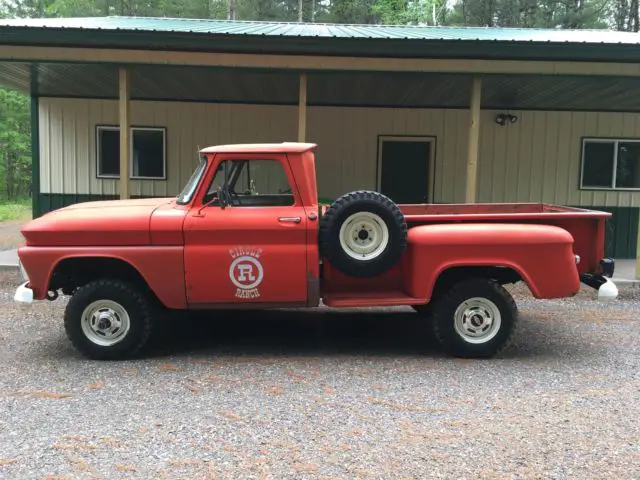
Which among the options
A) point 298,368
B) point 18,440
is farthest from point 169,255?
point 18,440

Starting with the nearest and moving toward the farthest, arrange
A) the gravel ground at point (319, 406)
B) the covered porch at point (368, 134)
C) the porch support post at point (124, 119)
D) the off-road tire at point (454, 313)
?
the gravel ground at point (319, 406), the off-road tire at point (454, 313), the porch support post at point (124, 119), the covered porch at point (368, 134)

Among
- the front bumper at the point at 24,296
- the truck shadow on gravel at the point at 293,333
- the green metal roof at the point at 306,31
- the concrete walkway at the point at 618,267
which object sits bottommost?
the truck shadow on gravel at the point at 293,333

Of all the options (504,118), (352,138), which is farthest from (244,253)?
(504,118)

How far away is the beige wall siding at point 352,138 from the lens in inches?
466

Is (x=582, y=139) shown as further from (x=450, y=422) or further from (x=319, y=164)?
(x=450, y=422)

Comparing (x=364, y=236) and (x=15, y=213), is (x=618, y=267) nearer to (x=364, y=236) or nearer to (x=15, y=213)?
(x=364, y=236)

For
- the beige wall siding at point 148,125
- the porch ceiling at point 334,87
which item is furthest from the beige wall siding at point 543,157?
the beige wall siding at point 148,125

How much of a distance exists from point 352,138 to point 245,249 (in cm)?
739

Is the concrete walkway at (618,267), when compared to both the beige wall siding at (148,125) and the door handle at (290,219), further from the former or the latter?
the door handle at (290,219)

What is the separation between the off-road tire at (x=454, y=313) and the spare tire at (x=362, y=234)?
0.66 m

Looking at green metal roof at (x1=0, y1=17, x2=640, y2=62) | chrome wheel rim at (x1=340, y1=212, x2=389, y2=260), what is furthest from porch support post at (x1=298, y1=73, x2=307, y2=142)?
chrome wheel rim at (x1=340, y1=212, x2=389, y2=260)

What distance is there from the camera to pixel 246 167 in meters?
5.35

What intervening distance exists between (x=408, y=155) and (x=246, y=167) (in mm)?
7398

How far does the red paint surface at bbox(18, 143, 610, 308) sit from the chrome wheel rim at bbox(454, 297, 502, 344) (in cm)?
38
